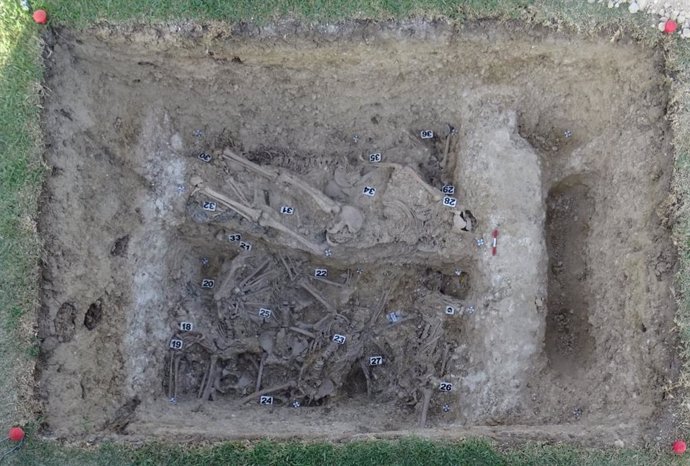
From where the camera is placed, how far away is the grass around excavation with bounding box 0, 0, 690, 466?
422 centimetres

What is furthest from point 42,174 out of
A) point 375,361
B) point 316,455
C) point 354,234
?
point 375,361

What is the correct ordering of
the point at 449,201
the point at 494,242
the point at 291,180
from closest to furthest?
the point at 494,242, the point at 449,201, the point at 291,180

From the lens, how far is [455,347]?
5.50 metres

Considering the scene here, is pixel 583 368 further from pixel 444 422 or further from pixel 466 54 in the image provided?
pixel 466 54

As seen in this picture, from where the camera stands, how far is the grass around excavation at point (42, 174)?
4223mm

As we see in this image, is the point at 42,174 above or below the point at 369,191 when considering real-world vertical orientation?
below

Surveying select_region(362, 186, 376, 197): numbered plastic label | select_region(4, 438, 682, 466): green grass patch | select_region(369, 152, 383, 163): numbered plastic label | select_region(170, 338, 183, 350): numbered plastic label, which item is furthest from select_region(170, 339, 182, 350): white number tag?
select_region(369, 152, 383, 163): numbered plastic label

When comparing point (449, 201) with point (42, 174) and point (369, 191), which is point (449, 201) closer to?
point (369, 191)

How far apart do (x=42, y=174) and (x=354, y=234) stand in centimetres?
279

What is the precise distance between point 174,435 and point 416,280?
2.77m

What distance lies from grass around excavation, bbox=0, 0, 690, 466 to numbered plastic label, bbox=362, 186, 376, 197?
162 centimetres

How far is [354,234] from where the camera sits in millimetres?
5391

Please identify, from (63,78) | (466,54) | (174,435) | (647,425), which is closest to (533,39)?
(466,54)

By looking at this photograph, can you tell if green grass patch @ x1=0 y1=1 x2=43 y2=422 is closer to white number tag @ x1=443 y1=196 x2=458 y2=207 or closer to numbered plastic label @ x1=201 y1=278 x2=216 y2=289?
numbered plastic label @ x1=201 y1=278 x2=216 y2=289
